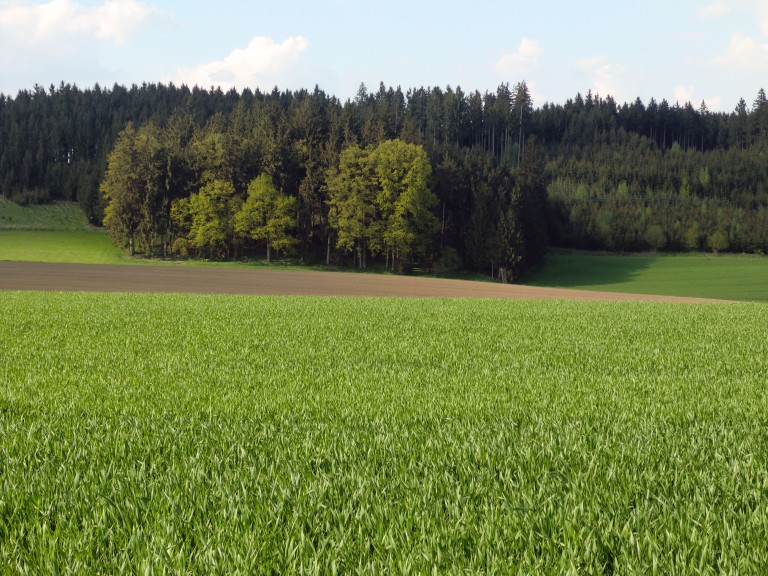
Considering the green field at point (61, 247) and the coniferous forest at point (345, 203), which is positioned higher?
the coniferous forest at point (345, 203)

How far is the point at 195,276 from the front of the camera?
54.7m

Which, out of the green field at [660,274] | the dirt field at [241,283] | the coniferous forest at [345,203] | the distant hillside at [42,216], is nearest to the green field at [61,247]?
the coniferous forest at [345,203]

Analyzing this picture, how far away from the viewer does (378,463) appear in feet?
18.5

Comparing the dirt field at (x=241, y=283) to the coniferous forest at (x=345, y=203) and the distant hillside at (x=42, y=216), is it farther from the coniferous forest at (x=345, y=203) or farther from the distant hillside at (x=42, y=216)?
the distant hillside at (x=42, y=216)

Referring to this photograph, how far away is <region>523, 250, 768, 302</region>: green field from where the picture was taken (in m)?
70.8

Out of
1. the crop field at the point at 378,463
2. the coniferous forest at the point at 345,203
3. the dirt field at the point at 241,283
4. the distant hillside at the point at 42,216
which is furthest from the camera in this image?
the distant hillside at the point at 42,216

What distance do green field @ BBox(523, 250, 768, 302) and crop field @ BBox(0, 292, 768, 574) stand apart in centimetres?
6391

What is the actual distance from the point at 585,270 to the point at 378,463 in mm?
85453

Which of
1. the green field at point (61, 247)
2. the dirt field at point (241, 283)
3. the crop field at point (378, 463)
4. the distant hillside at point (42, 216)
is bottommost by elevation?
the dirt field at point (241, 283)

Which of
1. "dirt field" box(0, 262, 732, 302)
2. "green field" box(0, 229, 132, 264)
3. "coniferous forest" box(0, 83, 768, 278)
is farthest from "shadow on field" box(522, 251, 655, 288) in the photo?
"green field" box(0, 229, 132, 264)

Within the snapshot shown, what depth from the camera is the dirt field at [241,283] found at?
145 ft

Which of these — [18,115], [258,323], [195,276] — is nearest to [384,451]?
[258,323]

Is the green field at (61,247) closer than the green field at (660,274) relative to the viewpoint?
No

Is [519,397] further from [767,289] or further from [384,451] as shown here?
[767,289]
